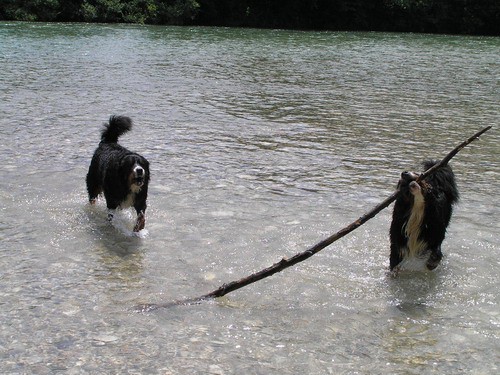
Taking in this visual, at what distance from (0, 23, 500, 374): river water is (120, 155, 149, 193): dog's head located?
403 mm

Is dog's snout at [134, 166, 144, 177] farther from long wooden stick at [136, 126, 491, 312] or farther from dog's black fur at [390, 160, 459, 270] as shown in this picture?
dog's black fur at [390, 160, 459, 270]

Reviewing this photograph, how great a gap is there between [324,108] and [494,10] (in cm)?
3691

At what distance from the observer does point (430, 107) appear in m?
11.4

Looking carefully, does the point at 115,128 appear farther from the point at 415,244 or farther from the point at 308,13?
the point at 308,13

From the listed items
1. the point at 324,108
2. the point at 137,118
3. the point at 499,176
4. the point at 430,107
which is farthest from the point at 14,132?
the point at 430,107

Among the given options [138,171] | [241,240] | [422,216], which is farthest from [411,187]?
[138,171]

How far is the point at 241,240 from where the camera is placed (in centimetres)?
511

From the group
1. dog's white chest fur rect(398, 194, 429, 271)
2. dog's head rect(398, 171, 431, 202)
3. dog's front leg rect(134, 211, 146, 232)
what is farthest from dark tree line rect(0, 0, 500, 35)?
dog's head rect(398, 171, 431, 202)

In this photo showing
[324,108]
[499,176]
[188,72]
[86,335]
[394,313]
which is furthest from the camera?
[188,72]

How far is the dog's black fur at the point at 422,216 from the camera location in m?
4.18

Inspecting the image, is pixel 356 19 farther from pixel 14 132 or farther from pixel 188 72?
pixel 14 132

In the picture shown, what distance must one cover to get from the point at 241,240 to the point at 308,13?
38218 millimetres

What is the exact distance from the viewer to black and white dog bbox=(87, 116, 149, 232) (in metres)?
5.20

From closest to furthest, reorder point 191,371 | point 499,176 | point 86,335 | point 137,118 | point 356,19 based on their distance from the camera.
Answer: point 191,371 < point 86,335 < point 499,176 < point 137,118 < point 356,19
